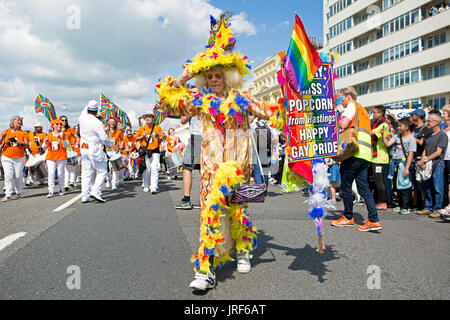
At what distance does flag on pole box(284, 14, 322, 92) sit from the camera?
3.00 metres

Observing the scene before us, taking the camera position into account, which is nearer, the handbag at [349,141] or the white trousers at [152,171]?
the handbag at [349,141]

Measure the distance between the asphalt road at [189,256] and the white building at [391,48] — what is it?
2950cm

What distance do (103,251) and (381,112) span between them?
212 inches

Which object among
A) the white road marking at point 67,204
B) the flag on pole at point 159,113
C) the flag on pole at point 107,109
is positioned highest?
the flag on pole at point 107,109

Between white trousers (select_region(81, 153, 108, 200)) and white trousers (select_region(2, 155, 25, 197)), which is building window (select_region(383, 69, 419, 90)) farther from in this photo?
white trousers (select_region(2, 155, 25, 197))

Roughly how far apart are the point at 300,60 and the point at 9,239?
4.47 metres

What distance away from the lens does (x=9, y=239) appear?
4492mm

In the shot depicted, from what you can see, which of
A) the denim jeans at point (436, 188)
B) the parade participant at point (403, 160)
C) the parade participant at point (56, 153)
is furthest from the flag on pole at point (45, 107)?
the denim jeans at point (436, 188)

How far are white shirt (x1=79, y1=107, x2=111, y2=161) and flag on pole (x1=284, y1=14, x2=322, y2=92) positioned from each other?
5.63 m

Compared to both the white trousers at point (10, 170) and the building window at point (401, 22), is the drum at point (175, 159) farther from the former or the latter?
the building window at point (401, 22)

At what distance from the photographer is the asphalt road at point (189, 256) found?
2844 mm

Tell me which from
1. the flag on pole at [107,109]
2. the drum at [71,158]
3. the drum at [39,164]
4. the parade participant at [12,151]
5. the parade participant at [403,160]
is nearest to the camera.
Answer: the parade participant at [403,160]

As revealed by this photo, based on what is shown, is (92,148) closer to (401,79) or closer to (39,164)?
(39,164)
